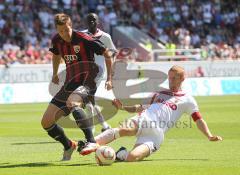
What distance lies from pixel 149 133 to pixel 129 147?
2.65m

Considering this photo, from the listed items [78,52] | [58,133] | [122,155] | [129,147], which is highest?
[78,52]

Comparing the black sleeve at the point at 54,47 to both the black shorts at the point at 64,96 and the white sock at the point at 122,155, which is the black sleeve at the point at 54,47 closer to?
the black shorts at the point at 64,96

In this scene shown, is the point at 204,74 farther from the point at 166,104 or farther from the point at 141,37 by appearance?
the point at 166,104

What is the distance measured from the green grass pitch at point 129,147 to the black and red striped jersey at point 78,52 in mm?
1441

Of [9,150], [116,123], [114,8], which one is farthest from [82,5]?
[9,150]

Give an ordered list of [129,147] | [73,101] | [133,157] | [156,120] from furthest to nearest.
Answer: [129,147], [73,101], [156,120], [133,157]

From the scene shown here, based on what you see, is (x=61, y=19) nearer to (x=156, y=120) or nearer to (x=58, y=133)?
(x=58, y=133)

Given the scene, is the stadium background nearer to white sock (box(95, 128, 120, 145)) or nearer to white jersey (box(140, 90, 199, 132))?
white sock (box(95, 128, 120, 145))

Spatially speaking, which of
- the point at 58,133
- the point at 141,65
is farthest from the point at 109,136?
the point at 141,65

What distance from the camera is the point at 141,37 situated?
146 feet

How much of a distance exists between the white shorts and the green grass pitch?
309 mm

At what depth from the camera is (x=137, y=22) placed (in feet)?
149

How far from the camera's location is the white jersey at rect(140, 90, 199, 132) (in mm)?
11766

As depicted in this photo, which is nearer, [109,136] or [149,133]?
[149,133]
